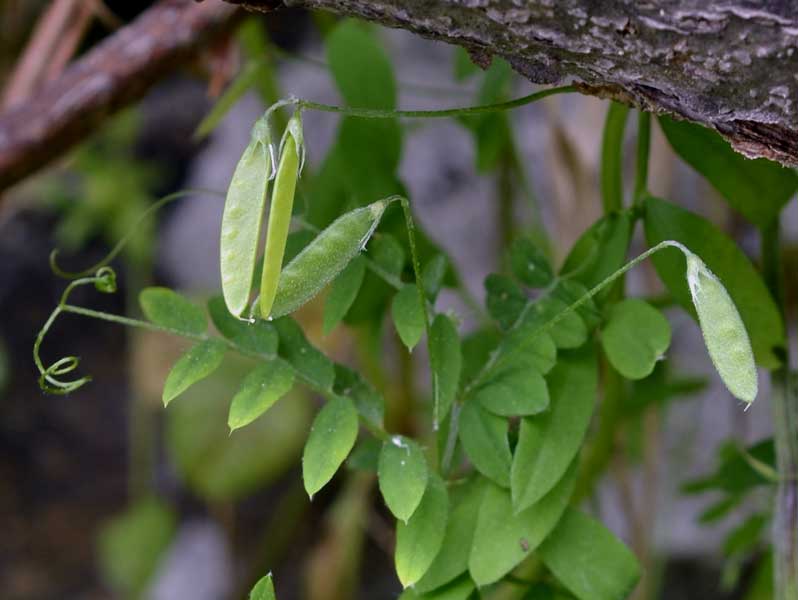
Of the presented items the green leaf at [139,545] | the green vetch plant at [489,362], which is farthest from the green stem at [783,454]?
the green leaf at [139,545]

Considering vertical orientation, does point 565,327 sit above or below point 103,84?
above

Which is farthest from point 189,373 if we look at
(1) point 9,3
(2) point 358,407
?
(1) point 9,3

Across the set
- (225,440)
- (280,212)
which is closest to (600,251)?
(280,212)

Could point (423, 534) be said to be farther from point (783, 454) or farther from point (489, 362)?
point (783, 454)

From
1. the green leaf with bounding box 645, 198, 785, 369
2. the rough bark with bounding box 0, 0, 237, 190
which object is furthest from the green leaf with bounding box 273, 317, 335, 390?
the rough bark with bounding box 0, 0, 237, 190

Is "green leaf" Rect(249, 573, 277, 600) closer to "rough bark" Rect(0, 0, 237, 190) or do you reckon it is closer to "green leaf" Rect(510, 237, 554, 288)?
"green leaf" Rect(510, 237, 554, 288)

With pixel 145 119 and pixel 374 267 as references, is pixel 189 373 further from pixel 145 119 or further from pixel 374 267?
pixel 145 119

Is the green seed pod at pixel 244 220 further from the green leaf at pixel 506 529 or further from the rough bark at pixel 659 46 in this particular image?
the green leaf at pixel 506 529
